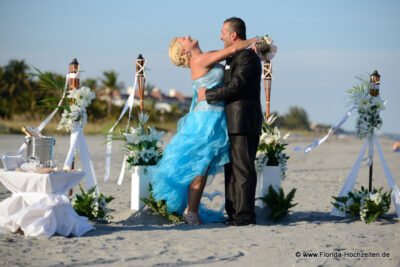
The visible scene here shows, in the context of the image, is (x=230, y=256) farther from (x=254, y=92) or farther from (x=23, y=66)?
(x=23, y=66)

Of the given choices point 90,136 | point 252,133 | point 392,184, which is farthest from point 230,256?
point 90,136

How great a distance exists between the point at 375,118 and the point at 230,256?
12.3 ft

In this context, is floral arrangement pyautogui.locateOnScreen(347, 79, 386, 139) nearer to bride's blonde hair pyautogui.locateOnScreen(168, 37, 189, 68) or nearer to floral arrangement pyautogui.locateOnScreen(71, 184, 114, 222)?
bride's blonde hair pyautogui.locateOnScreen(168, 37, 189, 68)

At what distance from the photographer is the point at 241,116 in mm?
6309

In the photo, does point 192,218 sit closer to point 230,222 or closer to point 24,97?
point 230,222

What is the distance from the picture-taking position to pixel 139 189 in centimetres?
685

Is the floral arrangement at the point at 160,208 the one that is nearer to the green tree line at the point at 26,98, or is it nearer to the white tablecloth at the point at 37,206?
the white tablecloth at the point at 37,206

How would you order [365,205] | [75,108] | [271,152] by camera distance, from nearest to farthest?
1. [75,108]
2. [365,205]
3. [271,152]

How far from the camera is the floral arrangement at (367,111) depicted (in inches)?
291

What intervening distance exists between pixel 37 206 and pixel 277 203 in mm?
3499

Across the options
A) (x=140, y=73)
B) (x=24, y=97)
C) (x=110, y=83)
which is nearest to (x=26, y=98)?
(x=24, y=97)

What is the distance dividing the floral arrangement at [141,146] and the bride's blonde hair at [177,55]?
3.44 ft

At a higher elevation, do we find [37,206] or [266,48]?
[266,48]

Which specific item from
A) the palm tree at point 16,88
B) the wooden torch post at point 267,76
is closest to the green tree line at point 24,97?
the palm tree at point 16,88
